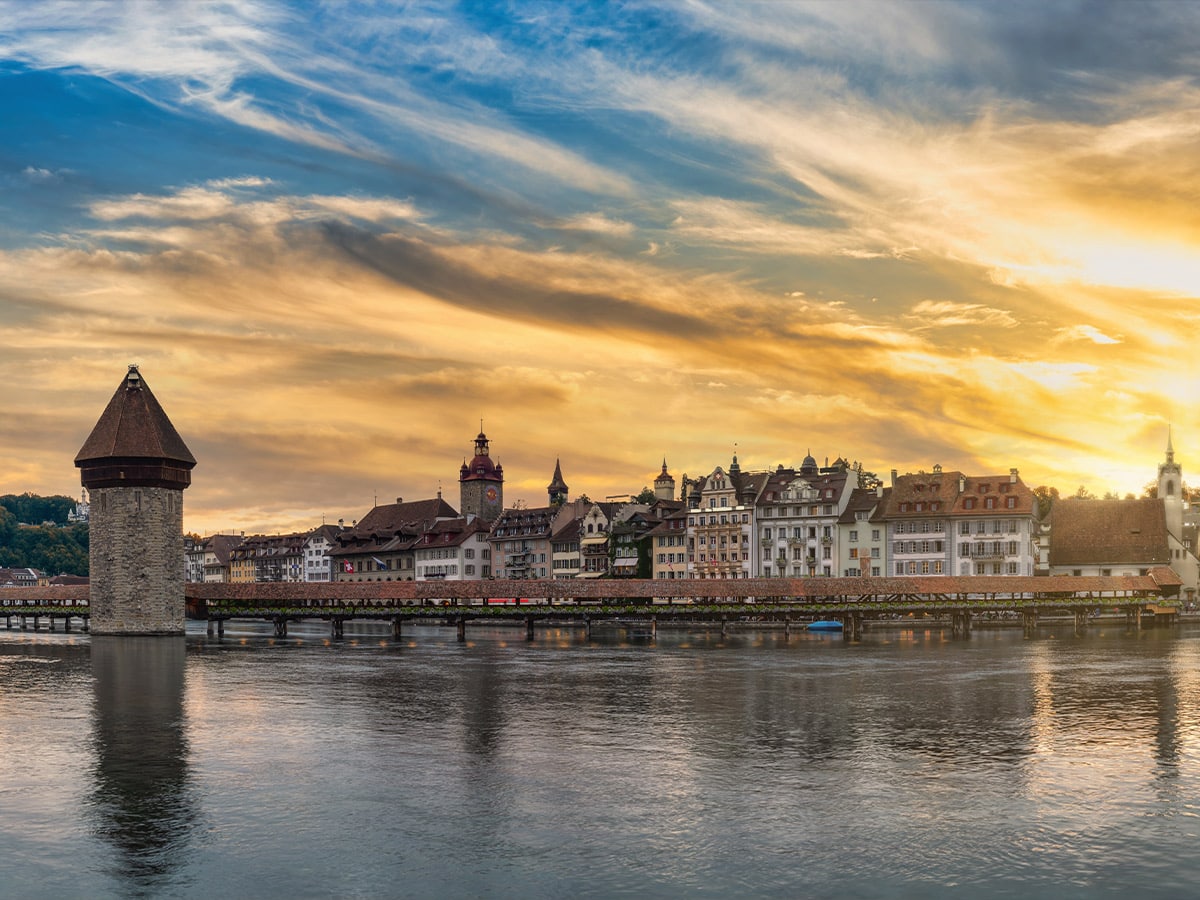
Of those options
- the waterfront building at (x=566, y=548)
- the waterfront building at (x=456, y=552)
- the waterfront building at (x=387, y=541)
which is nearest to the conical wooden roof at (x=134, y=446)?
the waterfront building at (x=566, y=548)

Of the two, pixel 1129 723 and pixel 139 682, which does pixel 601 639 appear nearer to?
Result: pixel 139 682

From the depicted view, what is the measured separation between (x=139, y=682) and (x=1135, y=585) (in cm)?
7896

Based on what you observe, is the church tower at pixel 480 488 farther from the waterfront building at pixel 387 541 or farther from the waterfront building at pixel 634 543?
the waterfront building at pixel 634 543

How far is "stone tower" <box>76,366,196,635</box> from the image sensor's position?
81.5 metres

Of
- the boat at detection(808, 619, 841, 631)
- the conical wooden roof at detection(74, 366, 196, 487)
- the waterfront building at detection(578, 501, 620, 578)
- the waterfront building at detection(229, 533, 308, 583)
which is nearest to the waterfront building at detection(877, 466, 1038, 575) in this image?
the boat at detection(808, 619, 841, 631)

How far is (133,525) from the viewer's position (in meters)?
81.8

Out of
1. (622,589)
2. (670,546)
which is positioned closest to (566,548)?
(670,546)

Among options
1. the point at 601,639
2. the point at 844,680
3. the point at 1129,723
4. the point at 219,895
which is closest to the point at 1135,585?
the point at 601,639

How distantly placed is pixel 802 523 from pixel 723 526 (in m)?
7.65

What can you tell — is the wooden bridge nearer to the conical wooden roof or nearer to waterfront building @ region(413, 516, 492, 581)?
the conical wooden roof

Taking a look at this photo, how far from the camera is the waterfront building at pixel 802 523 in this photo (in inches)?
4528

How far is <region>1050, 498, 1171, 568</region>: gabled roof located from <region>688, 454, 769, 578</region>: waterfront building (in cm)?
2664

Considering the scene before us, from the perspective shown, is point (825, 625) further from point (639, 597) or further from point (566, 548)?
point (566, 548)

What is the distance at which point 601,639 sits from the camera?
85.7 meters
